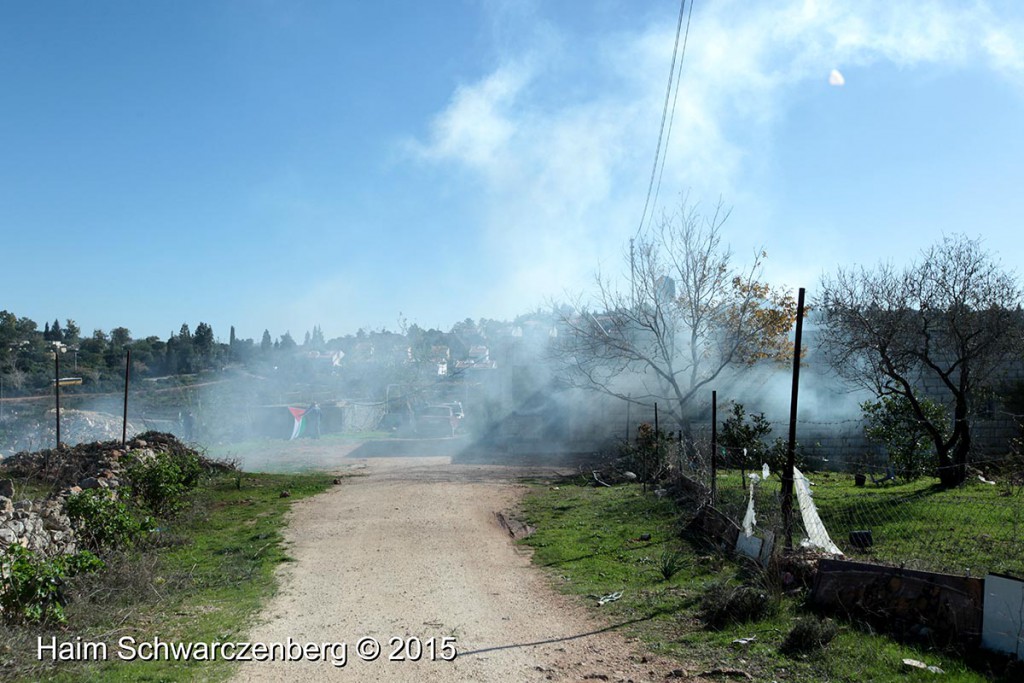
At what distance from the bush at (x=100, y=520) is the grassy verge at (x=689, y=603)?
5377 mm

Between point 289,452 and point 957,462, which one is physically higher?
point 957,462

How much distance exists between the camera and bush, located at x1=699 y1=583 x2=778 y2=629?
21.9ft

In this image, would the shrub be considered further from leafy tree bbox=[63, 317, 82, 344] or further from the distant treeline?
leafy tree bbox=[63, 317, 82, 344]

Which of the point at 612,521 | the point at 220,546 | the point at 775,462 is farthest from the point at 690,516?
the point at 220,546

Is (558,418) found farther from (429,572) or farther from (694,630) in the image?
(694,630)

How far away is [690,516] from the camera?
10727 mm

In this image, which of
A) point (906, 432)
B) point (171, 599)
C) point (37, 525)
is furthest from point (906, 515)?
point (37, 525)

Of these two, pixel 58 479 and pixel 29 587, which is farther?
pixel 58 479

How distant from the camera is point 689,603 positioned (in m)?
7.35

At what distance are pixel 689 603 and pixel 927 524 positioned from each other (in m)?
4.82

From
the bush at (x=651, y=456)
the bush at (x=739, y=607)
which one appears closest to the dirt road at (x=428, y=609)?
the bush at (x=739, y=607)

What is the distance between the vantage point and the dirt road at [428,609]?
580 centimetres

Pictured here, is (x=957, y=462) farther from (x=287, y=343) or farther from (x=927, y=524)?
(x=287, y=343)

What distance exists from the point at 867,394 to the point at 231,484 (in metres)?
21.4
